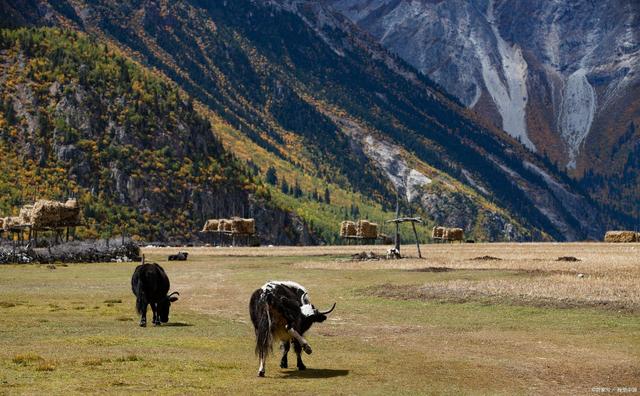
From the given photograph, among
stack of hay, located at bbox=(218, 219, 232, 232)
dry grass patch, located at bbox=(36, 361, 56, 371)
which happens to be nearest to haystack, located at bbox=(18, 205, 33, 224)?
stack of hay, located at bbox=(218, 219, 232, 232)

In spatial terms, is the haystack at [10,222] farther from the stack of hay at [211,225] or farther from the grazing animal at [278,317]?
the grazing animal at [278,317]

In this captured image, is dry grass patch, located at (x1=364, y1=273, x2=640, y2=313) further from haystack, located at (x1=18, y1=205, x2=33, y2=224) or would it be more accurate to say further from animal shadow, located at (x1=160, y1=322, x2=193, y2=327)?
haystack, located at (x1=18, y1=205, x2=33, y2=224)

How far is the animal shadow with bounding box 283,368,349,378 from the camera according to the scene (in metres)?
27.9

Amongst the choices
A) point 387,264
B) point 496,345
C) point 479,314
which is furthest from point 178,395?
point 387,264

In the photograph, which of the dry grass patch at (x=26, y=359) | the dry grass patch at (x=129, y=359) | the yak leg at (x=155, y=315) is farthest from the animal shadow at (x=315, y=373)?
the yak leg at (x=155, y=315)

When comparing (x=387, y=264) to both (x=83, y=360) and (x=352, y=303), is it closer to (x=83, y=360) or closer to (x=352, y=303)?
(x=352, y=303)

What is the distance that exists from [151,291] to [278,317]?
14450 millimetres

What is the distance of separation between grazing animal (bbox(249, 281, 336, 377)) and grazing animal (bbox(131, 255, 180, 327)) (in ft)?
42.9

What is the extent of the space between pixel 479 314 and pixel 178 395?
2419cm

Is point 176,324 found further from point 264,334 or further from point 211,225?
point 211,225

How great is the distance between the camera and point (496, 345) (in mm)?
35156

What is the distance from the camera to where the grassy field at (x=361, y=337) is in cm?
2664

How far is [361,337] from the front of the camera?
3797 cm

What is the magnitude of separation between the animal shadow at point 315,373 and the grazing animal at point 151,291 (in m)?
13.4
